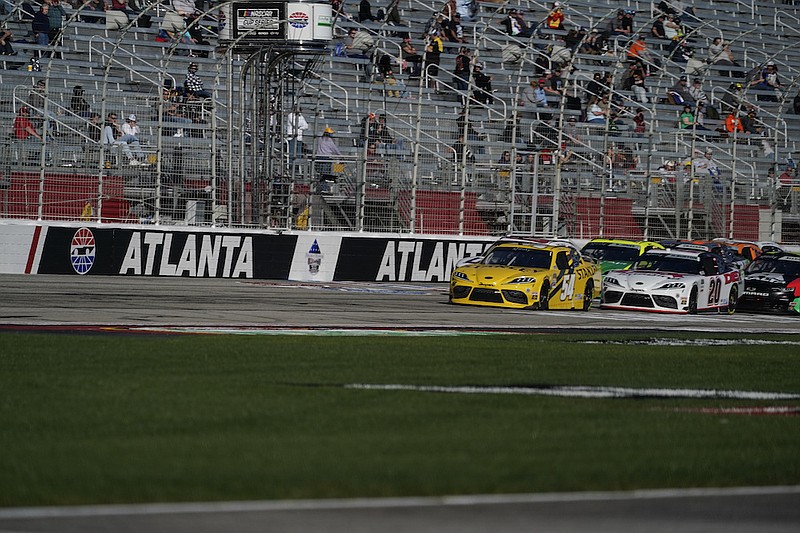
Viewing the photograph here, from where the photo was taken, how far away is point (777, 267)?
85.6 feet

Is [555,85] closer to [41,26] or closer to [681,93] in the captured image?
[681,93]

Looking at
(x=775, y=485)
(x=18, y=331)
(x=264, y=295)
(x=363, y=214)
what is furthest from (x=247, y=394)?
(x=363, y=214)

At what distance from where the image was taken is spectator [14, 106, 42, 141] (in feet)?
83.3

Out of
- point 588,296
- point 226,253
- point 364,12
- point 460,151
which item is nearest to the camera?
point 588,296

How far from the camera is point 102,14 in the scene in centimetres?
3141

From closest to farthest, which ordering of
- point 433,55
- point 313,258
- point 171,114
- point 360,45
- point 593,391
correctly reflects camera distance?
point 593,391
point 171,114
point 313,258
point 360,45
point 433,55

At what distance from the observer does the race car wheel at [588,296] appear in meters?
24.1

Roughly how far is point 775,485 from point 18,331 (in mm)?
9342

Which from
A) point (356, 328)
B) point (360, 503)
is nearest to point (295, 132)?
point (356, 328)

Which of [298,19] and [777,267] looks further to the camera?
[298,19]

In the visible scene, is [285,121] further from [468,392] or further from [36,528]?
[36,528]

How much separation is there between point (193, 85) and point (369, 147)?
4.14m

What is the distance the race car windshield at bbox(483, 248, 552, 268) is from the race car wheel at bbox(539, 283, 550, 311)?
504 mm

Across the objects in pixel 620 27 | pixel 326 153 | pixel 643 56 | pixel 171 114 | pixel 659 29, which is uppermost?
pixel 659 29
